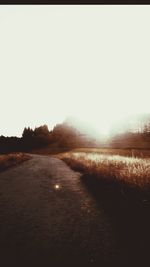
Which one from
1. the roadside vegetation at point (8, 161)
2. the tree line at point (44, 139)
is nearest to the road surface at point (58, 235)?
the roadside vegetation at point (8, 161)

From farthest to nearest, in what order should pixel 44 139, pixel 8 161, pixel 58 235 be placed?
1. pixel 44 139
2. pixel 8 161
3. pixel 58 235

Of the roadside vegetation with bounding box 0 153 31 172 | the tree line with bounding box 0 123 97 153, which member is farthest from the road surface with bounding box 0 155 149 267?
the tree line with bounding box 0 123 97 153

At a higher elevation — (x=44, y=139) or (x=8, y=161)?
(x=44, y=139)

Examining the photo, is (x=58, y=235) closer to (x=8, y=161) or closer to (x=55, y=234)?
(x=55, y=234)

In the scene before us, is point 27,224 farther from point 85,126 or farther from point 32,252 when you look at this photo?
point 85,126

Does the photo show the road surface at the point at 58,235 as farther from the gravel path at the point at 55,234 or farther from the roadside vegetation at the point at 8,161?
the roadside vegetation at the point at 8,161

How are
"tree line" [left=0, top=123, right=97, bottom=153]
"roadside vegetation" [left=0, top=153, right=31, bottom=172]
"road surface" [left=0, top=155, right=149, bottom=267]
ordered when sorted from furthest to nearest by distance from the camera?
1. "tree line" [left=0, top=123, right=97, bottom=153]
2. "roadside vegetation" [left=0, top=153, right=31, bottom=172]
3. "road surface" [left=0, top=155, right=149, bottom=267]

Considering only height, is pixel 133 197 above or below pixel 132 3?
below

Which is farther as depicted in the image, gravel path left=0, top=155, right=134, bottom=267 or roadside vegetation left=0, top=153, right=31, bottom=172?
roadside vegetation left=0, top=153, right=31, bottom=172

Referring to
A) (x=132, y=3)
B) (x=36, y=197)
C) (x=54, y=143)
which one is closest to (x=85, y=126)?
(x=54, y=143)

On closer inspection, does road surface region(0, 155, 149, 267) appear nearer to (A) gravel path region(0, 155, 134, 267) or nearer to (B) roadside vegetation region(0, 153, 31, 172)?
(A) gravel path region(0, 155, 134, 267)

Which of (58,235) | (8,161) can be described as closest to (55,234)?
(58,235)

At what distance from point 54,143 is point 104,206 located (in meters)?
114

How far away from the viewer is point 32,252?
183 inches
